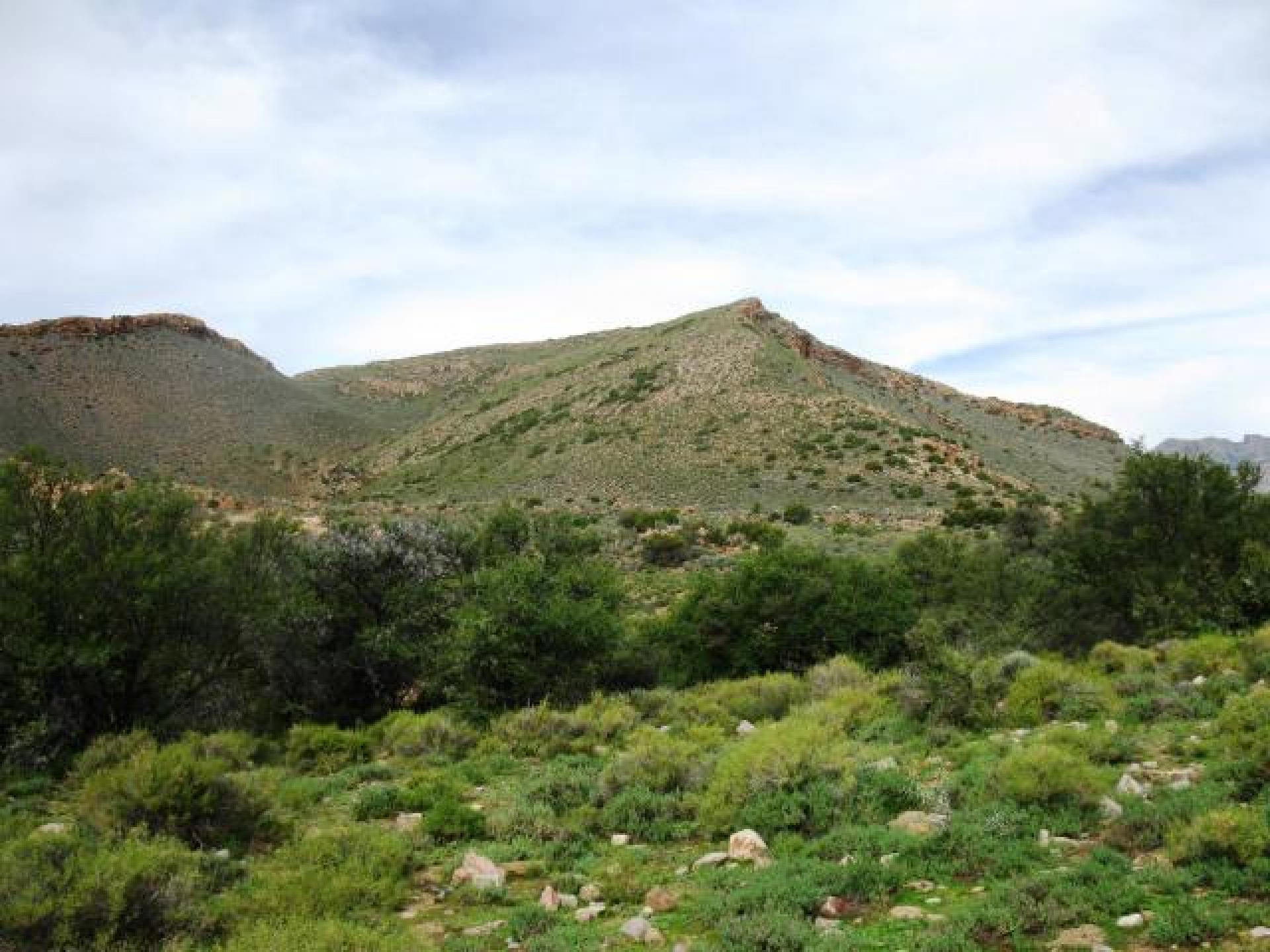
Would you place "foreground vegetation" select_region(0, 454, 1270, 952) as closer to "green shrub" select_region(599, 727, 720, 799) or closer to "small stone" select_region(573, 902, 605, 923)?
"green shrub" select_region(599, 727, 720, 799)

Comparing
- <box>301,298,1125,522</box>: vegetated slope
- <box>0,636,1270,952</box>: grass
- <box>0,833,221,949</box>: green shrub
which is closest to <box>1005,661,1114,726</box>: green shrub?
Answer: <box>0,636,1270,952</box>: grass

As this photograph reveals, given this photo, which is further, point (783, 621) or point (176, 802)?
point (783, 621)

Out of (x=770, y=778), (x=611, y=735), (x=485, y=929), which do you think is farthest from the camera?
(x=611, y=735)

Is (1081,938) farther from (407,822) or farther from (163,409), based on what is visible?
(163,409)

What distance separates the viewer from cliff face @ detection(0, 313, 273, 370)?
87.9m

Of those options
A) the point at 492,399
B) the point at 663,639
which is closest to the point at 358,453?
the point at 492,399

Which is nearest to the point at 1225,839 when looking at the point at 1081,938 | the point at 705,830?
the point at 1081,938

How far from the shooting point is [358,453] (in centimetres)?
8612

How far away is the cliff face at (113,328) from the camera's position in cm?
8794

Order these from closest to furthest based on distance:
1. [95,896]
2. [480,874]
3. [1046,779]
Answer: [95,896]
[480,874]
[1046,779]

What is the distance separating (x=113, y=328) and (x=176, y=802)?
333 feet

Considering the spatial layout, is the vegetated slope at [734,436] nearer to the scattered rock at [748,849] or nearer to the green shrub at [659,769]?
the green shrub at [659,769]

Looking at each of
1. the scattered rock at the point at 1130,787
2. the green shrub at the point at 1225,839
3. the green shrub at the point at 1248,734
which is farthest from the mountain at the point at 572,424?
the green shrub at the point at 1225,839

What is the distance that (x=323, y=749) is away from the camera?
41.3ft
